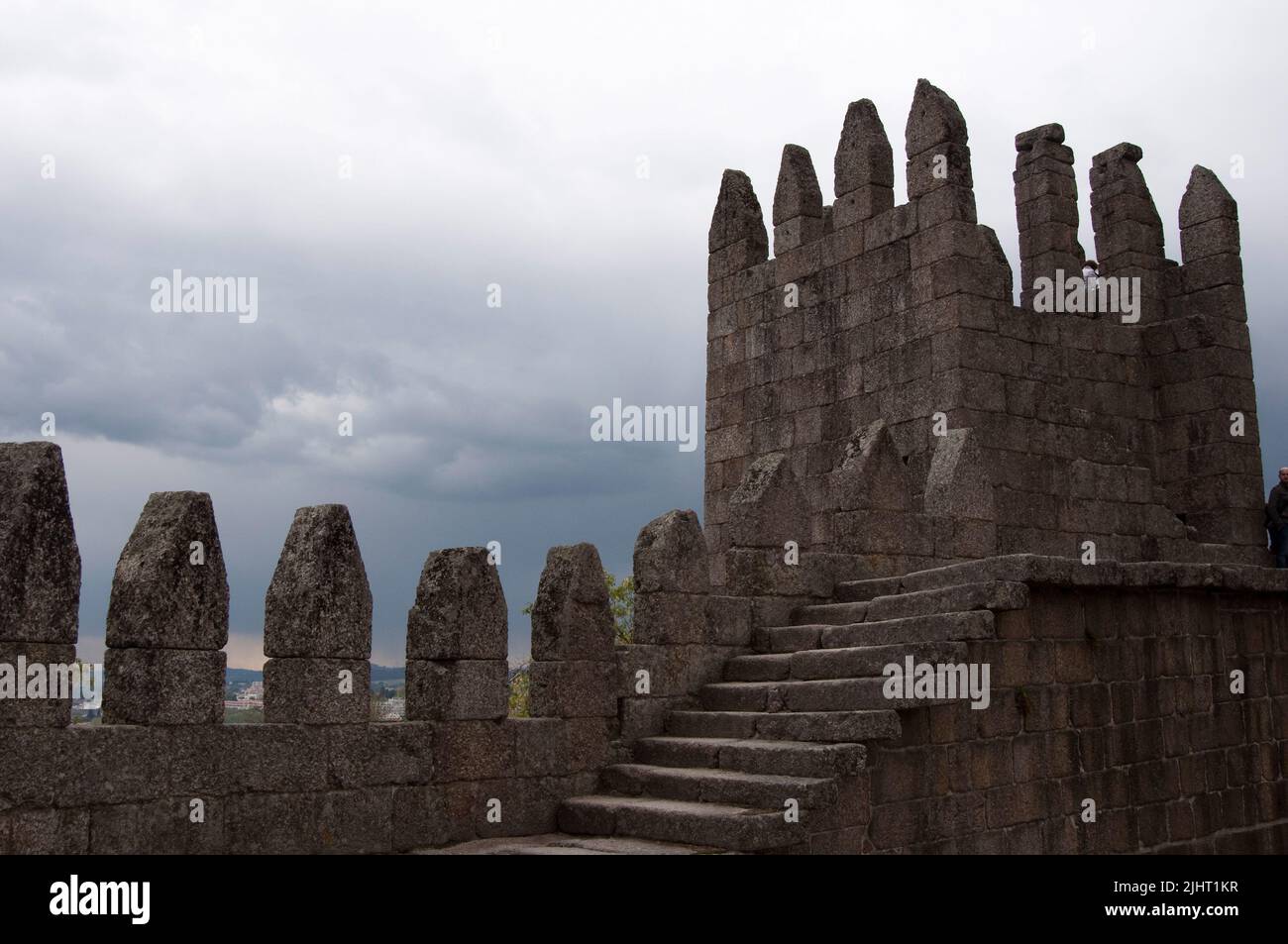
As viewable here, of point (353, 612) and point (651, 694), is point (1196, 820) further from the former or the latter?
point (353, 612)

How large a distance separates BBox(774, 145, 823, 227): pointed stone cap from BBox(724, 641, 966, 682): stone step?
604 centimetres

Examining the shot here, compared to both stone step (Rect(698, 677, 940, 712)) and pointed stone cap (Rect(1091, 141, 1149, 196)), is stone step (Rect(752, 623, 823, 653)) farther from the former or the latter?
pointed stone cap (Rect(1091, 141, 1149, 196))

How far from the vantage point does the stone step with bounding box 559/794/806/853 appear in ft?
23.1

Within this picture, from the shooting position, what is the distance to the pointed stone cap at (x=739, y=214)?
1457 cm

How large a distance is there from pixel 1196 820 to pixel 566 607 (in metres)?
5.29

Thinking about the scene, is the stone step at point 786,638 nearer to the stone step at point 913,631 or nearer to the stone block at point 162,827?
the stone step at point 913,631

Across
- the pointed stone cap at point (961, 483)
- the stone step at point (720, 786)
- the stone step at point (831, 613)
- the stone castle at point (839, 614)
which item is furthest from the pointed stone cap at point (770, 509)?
the stone step at point (720, 786)

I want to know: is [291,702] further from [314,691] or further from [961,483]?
[961,483]

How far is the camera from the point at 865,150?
12.9m

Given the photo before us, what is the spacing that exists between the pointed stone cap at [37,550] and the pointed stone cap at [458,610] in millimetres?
2018

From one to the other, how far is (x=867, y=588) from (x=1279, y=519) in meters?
5.99

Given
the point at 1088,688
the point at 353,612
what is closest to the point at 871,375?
the point at 1088,688

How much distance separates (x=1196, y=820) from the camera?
389 inches
